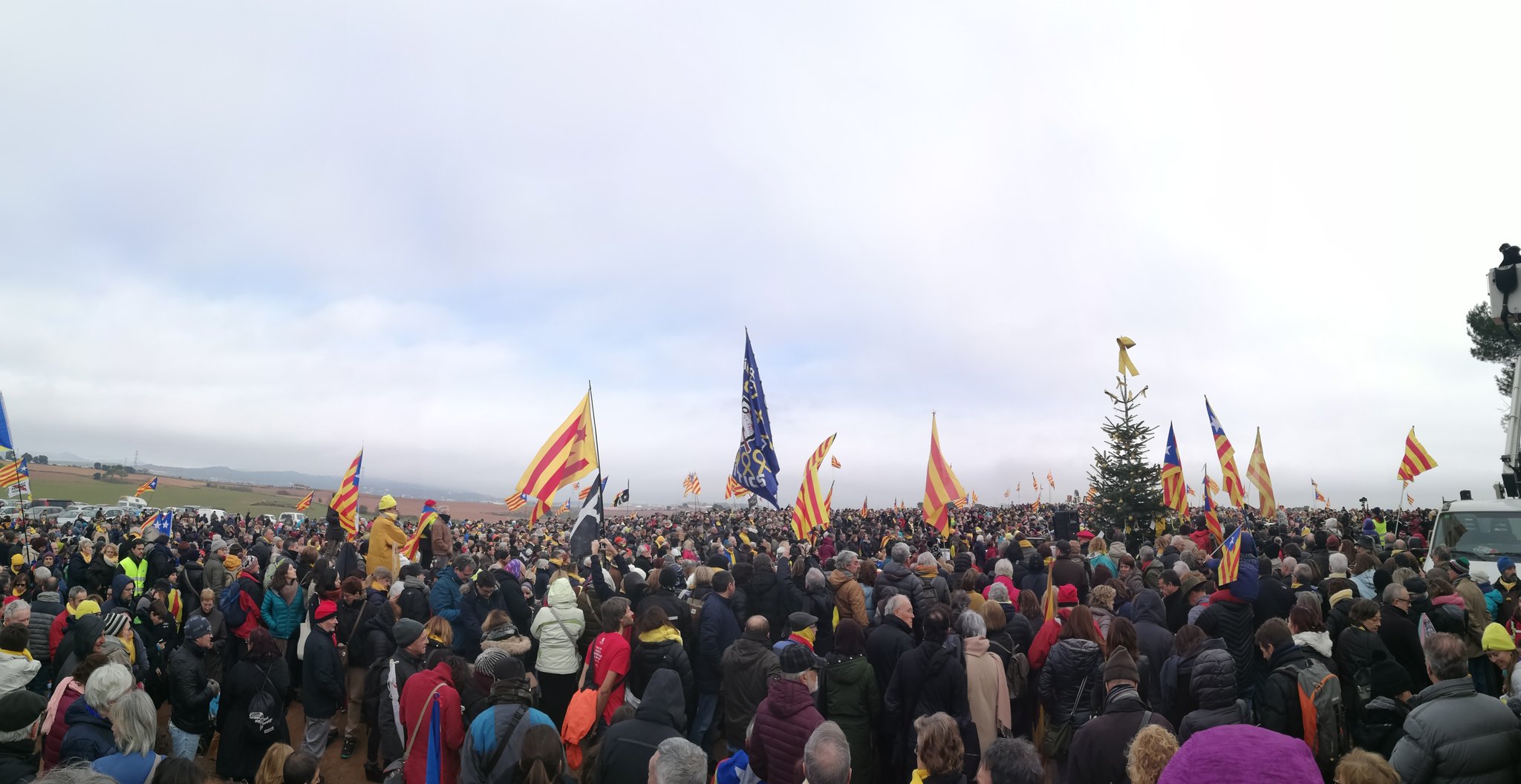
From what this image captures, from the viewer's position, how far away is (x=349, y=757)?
920 cm

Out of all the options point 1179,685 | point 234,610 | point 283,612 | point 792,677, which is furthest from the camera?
point 283,612

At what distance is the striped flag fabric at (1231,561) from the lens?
878 centimetres

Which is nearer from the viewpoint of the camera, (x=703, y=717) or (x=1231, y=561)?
(x=703, y=717)

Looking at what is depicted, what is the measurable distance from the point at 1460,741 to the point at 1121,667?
1.97 m

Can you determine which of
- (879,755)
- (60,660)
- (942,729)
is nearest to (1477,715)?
(942,729)

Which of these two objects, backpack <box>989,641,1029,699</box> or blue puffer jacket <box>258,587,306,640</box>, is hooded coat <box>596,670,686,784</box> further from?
blue puffer jacket <box>258,587,306,640</box>

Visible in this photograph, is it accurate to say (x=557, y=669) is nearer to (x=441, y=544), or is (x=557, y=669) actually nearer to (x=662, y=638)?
(x=662, y=638)

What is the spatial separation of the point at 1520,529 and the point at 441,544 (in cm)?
1766

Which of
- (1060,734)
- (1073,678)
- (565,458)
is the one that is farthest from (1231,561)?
(565,458)

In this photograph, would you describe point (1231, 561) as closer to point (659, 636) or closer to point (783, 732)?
point (783, 732)

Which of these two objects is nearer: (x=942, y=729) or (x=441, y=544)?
(x=942, y=729)

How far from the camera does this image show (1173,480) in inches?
873

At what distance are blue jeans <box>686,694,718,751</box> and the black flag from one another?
327 centimetres

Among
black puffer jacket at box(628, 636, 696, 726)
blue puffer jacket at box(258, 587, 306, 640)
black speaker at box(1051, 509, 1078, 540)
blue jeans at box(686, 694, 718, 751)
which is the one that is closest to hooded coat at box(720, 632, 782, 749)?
black puffer jacket at box(628, 636, 696, 726)
